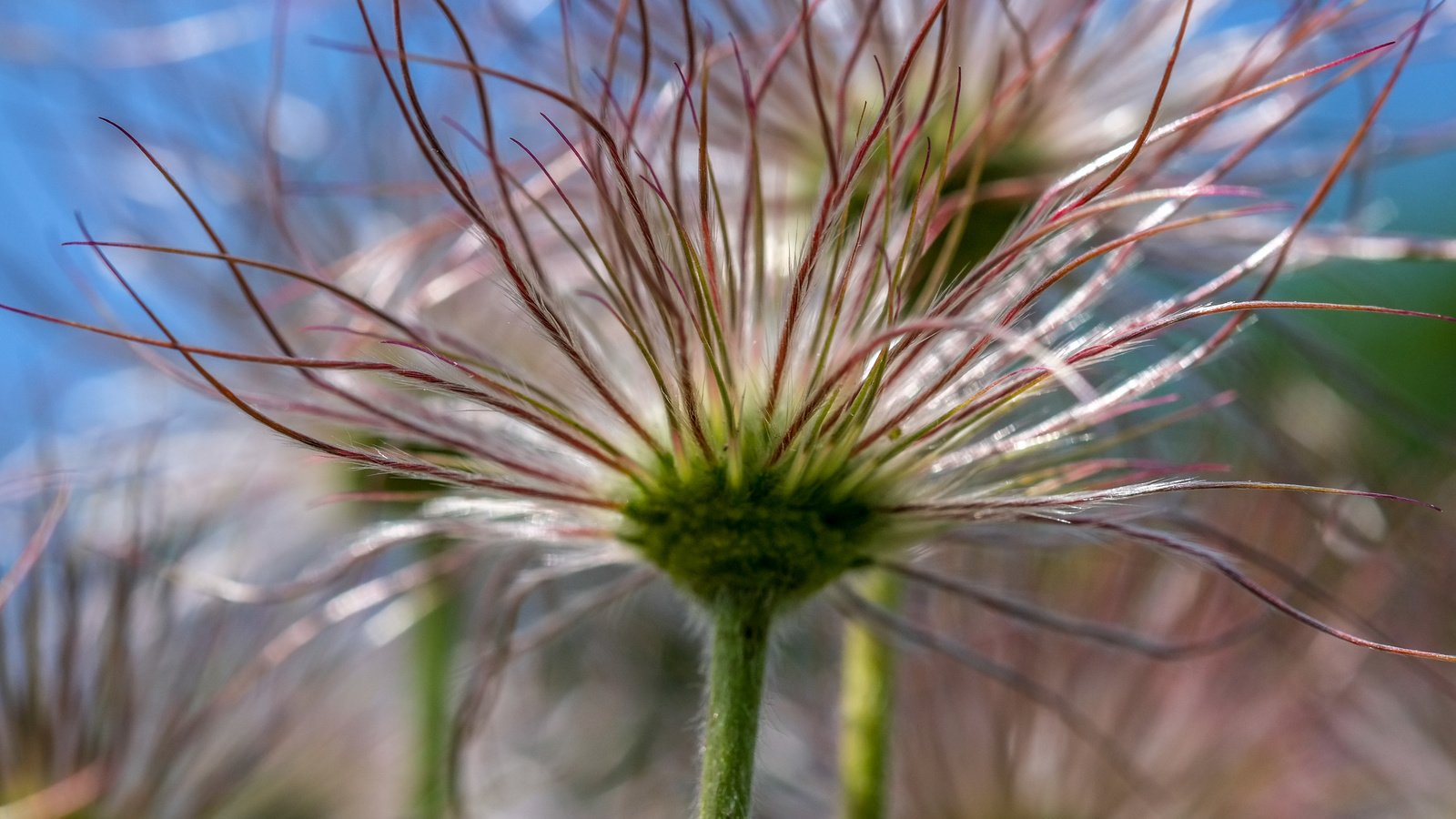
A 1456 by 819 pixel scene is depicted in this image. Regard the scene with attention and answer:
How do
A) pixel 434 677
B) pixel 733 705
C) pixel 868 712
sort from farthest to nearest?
pixel 434 677 < pixel 868 712 < pixel 733 705

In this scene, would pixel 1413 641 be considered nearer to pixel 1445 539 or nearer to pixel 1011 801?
pixel 1445 539

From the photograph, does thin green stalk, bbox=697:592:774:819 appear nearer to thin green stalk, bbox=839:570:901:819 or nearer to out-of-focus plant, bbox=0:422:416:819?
thin green stalk, bbox=839:570:901:819

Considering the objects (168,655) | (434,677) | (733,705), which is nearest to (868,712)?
(733,705)

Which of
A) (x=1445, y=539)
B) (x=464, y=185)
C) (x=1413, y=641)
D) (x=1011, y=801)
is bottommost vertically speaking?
(x=1011, y=801)

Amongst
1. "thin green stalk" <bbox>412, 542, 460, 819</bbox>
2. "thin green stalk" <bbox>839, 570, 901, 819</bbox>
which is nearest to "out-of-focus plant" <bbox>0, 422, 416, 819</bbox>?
"thin green stalk" <bbox>412, 542, 460, 819</bbox>

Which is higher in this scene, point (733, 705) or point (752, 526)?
point (752, 526)

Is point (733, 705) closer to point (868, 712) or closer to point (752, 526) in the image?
point (752, 526)

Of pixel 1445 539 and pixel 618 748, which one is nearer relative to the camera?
pixel 1445 539

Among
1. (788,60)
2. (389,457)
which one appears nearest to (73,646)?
(389,457)
